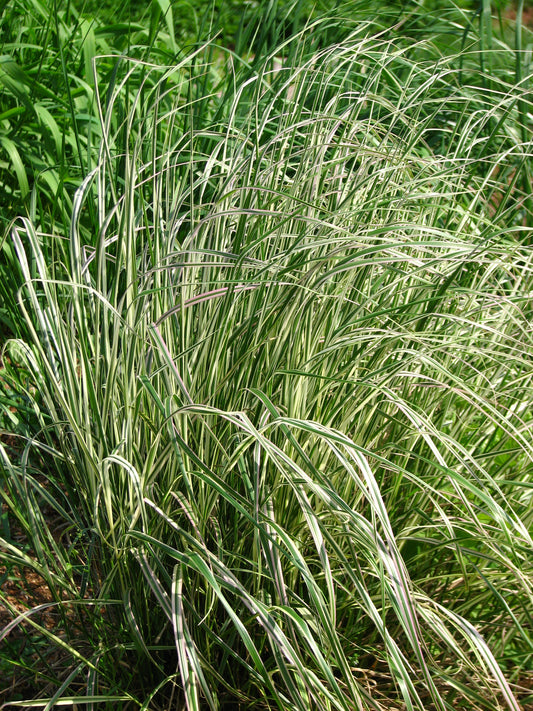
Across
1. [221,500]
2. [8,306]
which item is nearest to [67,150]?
[8,306]

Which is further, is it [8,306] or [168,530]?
[8,306]

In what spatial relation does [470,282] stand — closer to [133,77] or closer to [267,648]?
[267,648]

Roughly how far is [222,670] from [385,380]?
0.57m

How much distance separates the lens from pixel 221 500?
1.31m

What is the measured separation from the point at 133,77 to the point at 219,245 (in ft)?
4.53

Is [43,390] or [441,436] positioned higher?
[441,436]

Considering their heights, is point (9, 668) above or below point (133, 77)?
below

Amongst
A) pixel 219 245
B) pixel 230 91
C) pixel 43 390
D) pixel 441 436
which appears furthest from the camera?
pixel 230 91

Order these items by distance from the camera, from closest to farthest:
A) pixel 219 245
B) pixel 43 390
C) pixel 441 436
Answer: pixel 441 436, pixel 43 390, pixel 219 245

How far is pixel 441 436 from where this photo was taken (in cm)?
114

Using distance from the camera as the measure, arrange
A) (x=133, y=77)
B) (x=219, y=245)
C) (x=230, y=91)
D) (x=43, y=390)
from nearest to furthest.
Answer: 1. (x=43, y=390)
2. (x=219, y=245)
3. (x=230, y=91)
4. (x=133, y=77)

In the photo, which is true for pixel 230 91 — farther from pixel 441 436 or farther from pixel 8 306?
pixel 441 436

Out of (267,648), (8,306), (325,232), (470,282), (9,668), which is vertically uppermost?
(325,232)

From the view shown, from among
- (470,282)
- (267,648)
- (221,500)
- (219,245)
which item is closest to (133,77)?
(219,245)
